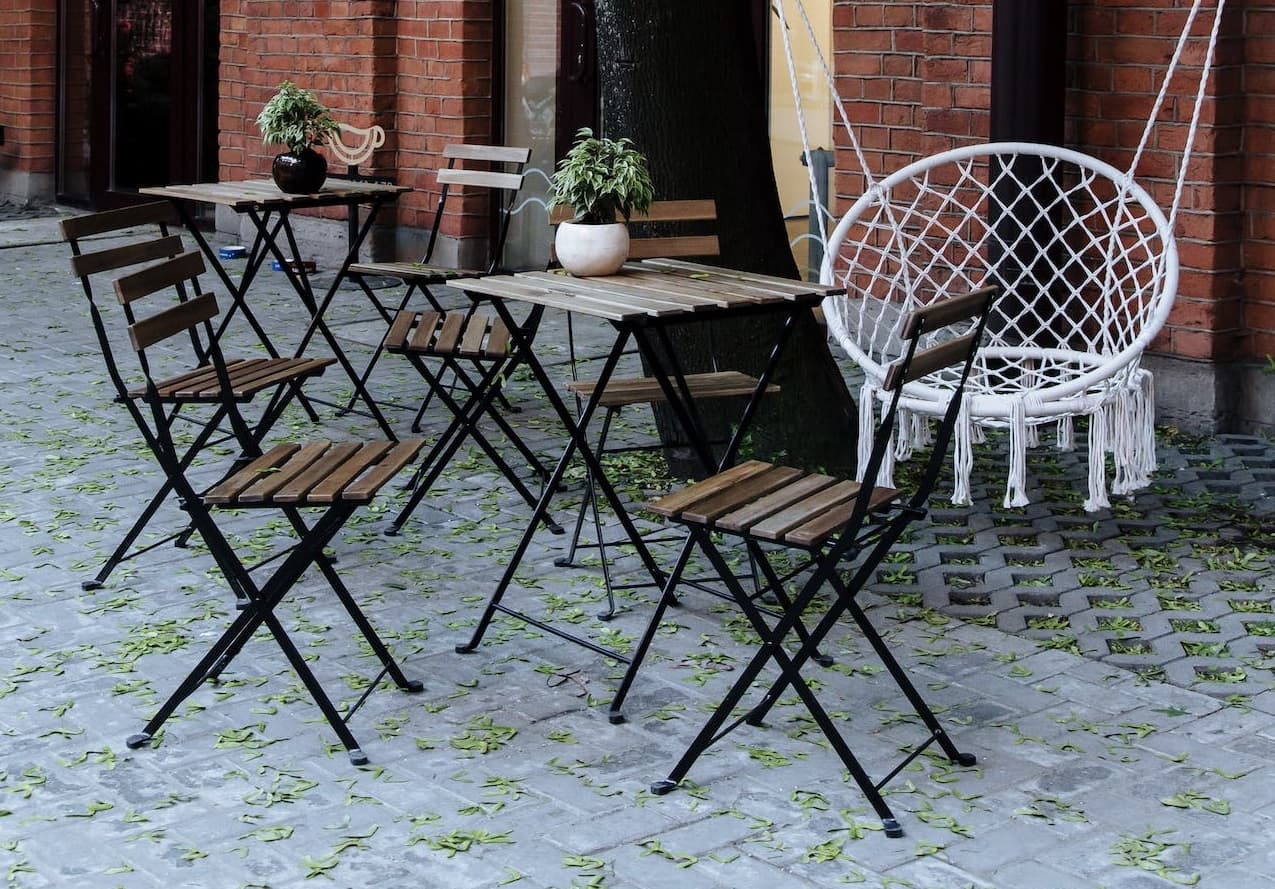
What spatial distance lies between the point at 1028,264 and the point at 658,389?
2359mm

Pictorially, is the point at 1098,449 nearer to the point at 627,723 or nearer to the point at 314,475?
the point at 627,723

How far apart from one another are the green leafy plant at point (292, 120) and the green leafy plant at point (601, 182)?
90.9 inches

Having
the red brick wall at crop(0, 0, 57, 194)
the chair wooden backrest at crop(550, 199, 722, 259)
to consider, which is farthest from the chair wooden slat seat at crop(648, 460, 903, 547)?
the red brick wall at crop(0, 0, 57, 194)

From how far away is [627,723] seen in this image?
13.8 feet

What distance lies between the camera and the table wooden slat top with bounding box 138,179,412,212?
22.2 feet

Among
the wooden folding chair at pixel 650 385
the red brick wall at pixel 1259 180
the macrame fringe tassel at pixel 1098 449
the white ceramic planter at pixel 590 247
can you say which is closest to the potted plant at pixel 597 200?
the white ceramic planter at pixel 590 247

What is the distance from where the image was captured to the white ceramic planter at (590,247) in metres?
4.94

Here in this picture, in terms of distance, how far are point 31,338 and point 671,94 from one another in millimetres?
4233

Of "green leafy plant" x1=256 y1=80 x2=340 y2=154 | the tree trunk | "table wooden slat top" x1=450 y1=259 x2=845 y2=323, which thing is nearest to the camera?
"table wooden slat top" x1=450 y1=259 x2=845 y2=323

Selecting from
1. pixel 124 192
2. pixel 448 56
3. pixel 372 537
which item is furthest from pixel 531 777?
pixel 124 192

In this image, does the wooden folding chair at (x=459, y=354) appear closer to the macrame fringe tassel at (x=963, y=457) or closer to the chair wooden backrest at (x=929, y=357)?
the macrame fringe tassel at (x=963, y=457)

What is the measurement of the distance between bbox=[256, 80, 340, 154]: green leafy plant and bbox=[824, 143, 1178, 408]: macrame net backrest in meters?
2.05

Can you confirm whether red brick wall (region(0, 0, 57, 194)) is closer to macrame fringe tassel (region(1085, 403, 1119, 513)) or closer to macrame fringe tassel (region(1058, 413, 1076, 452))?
macrame fringe tassel (region(1058, 413, 1076, 452))

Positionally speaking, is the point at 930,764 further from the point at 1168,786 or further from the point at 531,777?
the point at 531,777
